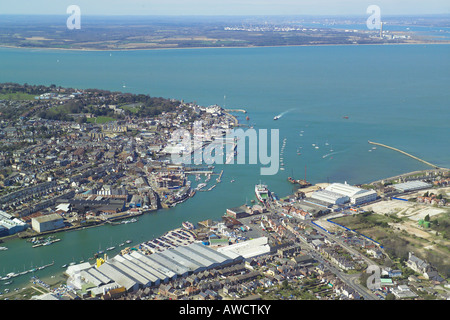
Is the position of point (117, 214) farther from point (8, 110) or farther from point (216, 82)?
point (216, 82)

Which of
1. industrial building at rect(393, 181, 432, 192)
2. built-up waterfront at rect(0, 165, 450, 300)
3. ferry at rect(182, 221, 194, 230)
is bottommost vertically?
built-up waterfront at rect(0, 165, 450, 300)

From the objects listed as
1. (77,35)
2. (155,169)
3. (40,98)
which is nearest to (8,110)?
(40,98)

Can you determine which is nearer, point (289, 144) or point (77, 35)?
point (289, 144)

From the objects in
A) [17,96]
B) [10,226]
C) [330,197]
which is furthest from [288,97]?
[10,226]

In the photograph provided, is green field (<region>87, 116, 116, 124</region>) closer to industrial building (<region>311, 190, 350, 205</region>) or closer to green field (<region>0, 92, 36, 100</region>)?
green field (<region>0, 92, 36, 100</region>)

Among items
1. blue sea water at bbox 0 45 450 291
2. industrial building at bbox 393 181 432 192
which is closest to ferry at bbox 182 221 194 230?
blue sea water at bbox 0 45 450 291

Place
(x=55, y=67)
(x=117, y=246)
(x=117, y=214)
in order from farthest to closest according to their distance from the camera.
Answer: (x=55, y=67)
(x=117, y=214)
(x=117, y=246)

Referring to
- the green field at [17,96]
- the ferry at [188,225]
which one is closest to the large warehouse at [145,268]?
the ferry at [188,225]
